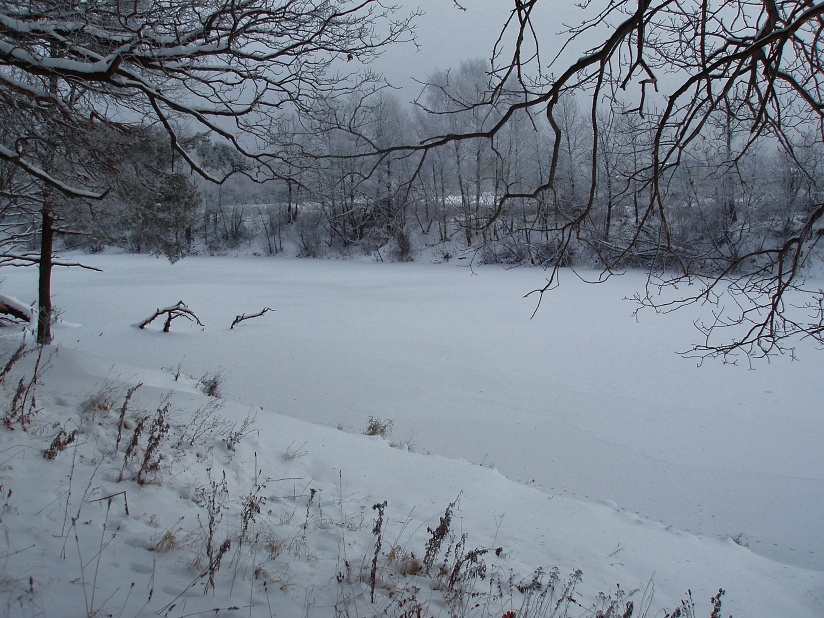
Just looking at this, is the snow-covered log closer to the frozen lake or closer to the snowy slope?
the frozen lake

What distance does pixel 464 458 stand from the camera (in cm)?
591

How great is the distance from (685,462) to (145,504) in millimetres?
5601

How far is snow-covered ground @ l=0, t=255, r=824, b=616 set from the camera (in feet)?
8.25

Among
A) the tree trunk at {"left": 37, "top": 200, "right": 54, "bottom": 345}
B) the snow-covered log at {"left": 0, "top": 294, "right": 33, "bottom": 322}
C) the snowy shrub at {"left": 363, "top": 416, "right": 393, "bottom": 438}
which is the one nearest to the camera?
the snowy shrub at {"left": 363, "top": 416, "right": 393, "bottom": 438}

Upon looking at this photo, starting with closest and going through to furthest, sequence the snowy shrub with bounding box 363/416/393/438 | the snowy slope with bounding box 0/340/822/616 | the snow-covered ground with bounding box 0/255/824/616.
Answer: the snowy slope with bounding box 0/340/822/616 → the snow-covered ground with bounding box 0/255/824/616 → the snowy shrub with bounding box 363/416/393/438

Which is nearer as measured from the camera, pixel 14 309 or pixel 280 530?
pixel 280 530

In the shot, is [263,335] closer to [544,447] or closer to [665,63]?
[544,447]

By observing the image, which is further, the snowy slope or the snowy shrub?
the snowy shrub

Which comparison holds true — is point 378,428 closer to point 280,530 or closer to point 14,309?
point 280,530

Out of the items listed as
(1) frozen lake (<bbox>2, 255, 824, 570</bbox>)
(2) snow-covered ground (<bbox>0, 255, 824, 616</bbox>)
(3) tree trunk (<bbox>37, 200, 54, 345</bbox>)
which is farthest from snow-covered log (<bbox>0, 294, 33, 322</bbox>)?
(2) snow-covered ground (<bbox>0, 255, 824, 616</bbox>)

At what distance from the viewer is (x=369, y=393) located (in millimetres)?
8297

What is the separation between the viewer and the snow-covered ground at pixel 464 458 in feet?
8.25

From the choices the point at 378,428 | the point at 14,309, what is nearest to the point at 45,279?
the point at 14,309

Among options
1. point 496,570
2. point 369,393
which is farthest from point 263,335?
point 496,570
